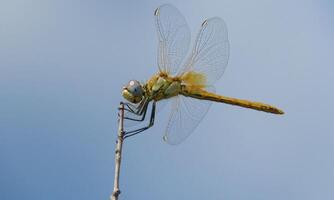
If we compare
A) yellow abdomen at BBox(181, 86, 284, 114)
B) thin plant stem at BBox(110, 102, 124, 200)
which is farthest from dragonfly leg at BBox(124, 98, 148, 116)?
thin plant stem at BBox(110, 102, 124, 200)

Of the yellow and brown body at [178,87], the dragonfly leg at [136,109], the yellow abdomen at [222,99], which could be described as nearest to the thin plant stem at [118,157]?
the dragonfly leg at [136,109]

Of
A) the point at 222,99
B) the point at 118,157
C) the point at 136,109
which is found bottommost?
the point at 118,157

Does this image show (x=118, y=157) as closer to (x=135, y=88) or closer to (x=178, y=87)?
(x=135, y=88)

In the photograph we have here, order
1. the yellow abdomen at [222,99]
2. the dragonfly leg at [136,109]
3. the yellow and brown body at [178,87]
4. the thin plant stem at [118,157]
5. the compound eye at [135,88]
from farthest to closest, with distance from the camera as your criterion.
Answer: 1. the yellow abdomen at [222,99]
2. the yellow and brown body at [178,87]
3. the compound eye at [135,88]
4. the dragonfly leg at [136,109]
5. the thin plant stem at [118,157]

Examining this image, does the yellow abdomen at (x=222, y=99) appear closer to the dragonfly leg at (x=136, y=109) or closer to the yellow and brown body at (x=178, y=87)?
the yellow and brown body at (x=178, y=87)

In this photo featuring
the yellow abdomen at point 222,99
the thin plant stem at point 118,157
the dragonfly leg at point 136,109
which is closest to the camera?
the thin plant stem at point 118,157

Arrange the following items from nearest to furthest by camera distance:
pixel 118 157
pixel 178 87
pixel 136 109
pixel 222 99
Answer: pixel 118 157
pixel 136 109
pixel 178 87
pixel 222 99

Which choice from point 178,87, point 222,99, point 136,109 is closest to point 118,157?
point 136,109
